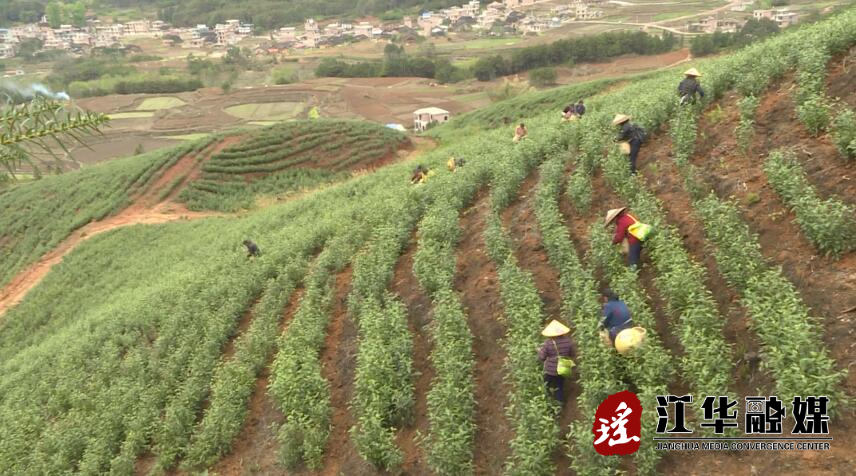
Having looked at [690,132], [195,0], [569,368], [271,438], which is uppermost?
[195,0]

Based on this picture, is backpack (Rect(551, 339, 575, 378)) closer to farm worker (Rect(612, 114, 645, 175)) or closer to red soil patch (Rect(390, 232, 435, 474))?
red soil patch (Rect(390, 232, 435, 474))

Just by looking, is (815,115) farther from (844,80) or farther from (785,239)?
(785,239)

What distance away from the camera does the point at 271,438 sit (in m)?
8.72

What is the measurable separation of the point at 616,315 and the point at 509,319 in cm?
187

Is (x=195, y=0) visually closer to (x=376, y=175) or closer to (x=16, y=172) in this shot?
(x=376, y=175)

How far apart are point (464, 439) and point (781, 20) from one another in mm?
88629

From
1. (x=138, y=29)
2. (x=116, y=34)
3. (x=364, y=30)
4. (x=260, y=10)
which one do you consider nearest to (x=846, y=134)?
(x=364, y=30)

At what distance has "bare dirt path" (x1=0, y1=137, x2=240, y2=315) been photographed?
973 inches

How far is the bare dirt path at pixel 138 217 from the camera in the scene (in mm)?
24719

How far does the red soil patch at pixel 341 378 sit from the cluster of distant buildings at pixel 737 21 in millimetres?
80783

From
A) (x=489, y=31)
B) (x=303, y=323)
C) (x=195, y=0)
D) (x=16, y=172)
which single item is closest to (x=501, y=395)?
(x=303, y=323)

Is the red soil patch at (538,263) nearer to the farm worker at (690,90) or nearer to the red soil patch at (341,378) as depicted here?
the red soil patch at (341,378)

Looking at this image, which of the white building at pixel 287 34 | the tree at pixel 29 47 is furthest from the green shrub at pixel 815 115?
the tree at pixel 29 47

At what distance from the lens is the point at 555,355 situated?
662cm
